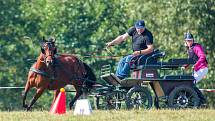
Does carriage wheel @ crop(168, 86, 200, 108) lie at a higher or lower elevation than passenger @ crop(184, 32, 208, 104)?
lower

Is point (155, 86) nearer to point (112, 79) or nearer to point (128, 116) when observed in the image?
point (112, 79)

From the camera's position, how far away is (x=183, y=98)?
2073cm

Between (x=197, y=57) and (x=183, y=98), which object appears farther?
(x=197, y=57)

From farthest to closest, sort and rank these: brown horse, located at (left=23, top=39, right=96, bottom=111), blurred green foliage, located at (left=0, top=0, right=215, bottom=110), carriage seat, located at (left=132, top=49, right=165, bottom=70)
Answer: blurred green foliage, located at (left=0, top=0, right=215, bottom=110), brown horse, located at (left=23, top=39, right=96, bottom=111), carriage seat, located at (left=132, top=49, right=165, bottom=70)

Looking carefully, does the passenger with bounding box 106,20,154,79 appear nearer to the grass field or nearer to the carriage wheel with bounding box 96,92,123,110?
the carriage wheel with bounding box 96,92,123,110

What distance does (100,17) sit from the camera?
4575cm

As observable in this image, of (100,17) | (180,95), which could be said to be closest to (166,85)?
(180,95)

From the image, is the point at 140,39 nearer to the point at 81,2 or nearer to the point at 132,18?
the point at 132,18

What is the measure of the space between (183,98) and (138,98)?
3.30ft

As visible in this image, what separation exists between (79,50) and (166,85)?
2375 cm

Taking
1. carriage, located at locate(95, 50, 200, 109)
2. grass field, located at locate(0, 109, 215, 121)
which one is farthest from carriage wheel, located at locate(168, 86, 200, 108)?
grass field, located at locate(0, 109, 215, 121)

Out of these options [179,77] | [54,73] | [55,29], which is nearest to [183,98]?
[179,77]

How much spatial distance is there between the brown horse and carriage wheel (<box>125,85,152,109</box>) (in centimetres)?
219

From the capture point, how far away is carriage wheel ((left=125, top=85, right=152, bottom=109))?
2053cm
